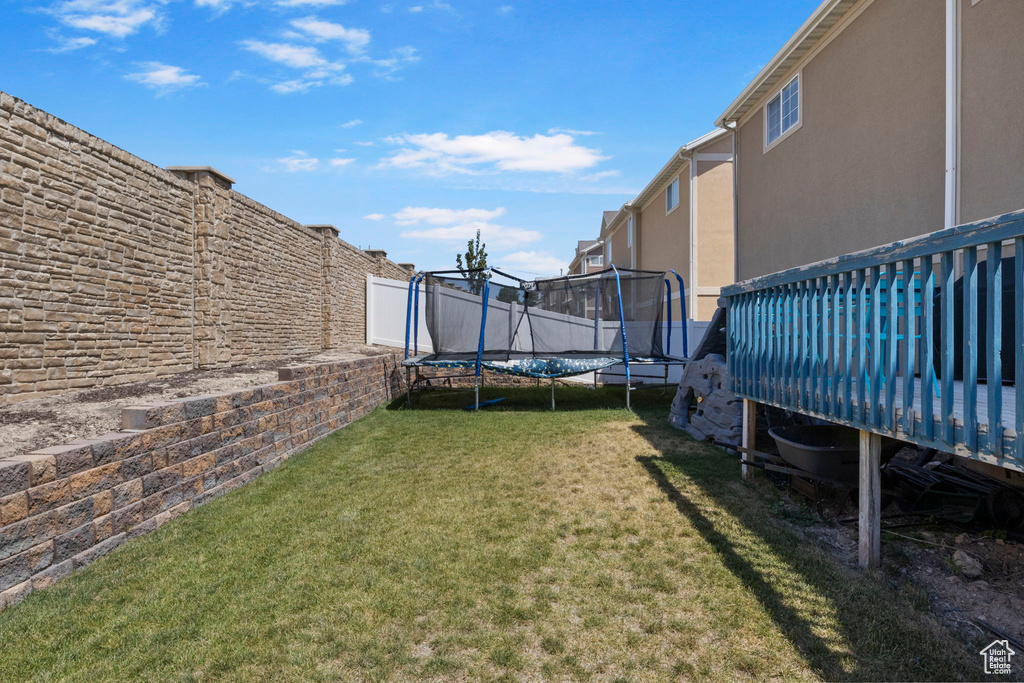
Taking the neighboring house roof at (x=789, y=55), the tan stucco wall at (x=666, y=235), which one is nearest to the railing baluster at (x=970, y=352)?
the neighboring house roof at (x=789, y=55)

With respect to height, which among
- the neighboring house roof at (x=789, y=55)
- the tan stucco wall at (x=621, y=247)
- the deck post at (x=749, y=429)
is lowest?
the deck post at (x=749, y=429)

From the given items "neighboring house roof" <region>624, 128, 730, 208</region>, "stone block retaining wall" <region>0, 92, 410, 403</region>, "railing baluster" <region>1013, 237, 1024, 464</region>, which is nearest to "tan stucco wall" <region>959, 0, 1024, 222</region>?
"railing baluster" <region>1013, 237, 1024, 464</region>

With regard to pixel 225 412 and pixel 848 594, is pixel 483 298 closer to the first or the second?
pixel 225 412

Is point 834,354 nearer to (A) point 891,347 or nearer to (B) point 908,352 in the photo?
(A) point 891,347

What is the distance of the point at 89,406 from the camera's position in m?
4.97

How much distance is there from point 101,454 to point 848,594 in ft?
13.5

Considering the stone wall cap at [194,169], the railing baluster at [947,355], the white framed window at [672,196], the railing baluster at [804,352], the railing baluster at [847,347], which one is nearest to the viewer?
the railing baluster at [947,355]

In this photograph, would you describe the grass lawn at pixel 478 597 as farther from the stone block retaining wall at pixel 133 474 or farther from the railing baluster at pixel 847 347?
the railing baluster at pixel 847 347

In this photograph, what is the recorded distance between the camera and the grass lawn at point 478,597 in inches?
83.0

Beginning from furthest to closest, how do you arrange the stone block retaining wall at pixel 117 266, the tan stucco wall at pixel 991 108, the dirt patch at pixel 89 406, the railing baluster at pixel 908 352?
the stone block retaining wall at pixel 117 266 → the tan stucco wall at pixel 991 108 → the dirt patch at pixel 89 406 → the railing baluster at pixel 908 352

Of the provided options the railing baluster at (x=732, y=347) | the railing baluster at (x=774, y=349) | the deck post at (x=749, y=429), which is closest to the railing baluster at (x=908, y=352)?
the railing baluster at (x=774, y=349)

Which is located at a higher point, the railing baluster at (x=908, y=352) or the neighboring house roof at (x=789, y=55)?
the neighboring house roof at (x=789, y=55)

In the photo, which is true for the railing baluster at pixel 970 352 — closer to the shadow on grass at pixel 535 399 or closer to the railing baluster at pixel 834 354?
the railing baluster at pixel 834 354

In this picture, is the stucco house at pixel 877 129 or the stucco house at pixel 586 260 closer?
the stucco house at pixel 877 129
